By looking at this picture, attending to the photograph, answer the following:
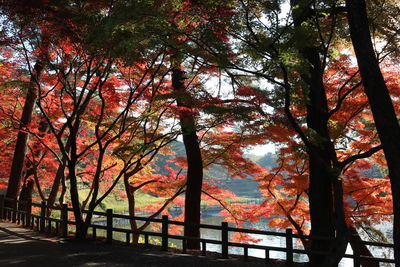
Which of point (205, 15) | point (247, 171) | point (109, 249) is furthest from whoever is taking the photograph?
point (247, 171)

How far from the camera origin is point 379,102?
514 cm

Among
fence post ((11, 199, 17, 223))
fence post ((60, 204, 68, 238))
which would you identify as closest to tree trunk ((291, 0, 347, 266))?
fence post ((60, 204, 68, 238))

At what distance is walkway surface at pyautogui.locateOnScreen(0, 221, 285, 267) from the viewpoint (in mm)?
7010

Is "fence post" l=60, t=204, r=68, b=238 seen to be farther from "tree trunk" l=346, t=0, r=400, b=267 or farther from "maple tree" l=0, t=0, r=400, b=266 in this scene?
"tree trunk" l=346, t=0, r=400, b=267

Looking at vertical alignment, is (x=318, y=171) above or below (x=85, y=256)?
above

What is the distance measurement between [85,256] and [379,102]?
247 inches

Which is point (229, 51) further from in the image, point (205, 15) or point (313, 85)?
point (313, 85)

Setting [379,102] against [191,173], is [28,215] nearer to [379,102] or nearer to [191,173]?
[191,173]

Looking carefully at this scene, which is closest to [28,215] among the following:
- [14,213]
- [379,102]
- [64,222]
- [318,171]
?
[14,213]

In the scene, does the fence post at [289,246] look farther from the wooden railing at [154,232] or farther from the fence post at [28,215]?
the fence post at [28,215]

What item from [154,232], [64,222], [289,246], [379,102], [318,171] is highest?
[379,102]

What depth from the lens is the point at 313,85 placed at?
7293mm

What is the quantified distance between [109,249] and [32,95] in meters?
8.32

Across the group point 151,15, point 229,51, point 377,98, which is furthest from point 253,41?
point 377,98
